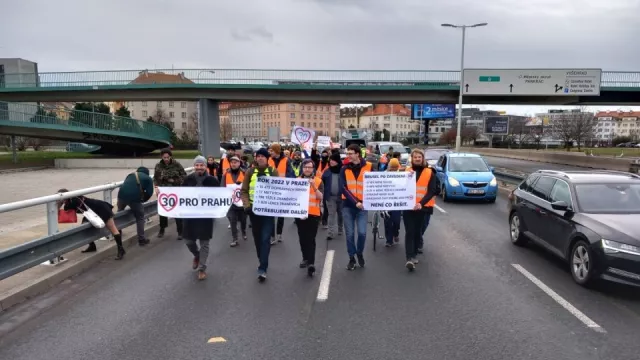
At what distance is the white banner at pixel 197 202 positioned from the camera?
21.2ft

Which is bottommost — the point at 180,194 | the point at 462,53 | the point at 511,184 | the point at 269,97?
the point at 511,184

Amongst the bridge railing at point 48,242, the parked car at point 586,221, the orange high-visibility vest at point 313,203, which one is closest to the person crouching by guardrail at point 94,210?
the bridge railing at point 48,242

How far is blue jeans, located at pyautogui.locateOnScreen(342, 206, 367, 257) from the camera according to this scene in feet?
21.4

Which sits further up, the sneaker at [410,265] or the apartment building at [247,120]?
the apartment building at [247,120]

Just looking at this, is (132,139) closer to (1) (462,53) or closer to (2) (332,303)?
(1) (462,53)

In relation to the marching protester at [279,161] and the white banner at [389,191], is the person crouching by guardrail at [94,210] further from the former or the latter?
the white banner at [389,191]

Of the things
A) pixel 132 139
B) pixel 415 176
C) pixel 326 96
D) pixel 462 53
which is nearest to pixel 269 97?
pixel 326 96

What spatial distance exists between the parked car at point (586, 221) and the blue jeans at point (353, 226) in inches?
112

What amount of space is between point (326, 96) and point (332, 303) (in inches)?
1156

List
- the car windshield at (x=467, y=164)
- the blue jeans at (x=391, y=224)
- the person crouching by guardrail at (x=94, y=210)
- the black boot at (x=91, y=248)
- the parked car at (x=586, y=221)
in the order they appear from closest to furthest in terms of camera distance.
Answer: the parked car at (x=586, y=221) < the person crouching by guardrail at (x=94, y=210) < the black boot at (x=91, y=248) < the blue jeans at (x=391, y=224) < the car windshield at (x=467, y=164)

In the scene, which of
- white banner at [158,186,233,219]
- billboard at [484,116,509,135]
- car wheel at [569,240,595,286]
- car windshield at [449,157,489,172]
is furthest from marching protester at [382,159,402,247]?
billboard at [484,116,509,135]

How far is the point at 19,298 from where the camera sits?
17.7 feet

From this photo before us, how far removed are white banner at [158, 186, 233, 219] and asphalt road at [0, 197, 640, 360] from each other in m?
0.92

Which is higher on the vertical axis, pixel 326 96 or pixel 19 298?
pixel 326 96
